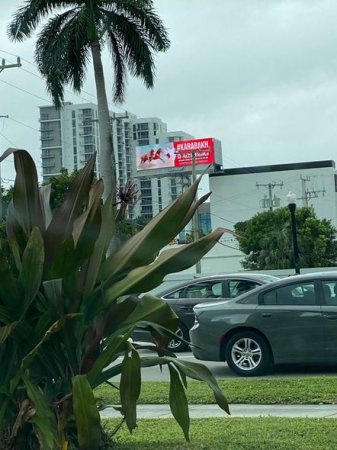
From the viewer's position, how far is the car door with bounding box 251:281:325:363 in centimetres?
1195

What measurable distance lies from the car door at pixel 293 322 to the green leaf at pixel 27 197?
24.2 ft

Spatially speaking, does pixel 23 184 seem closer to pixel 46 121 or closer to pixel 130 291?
pixel 130 291

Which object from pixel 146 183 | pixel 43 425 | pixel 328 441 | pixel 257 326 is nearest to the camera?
pixel 43 425

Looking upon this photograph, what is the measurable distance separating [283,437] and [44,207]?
280 centimetres

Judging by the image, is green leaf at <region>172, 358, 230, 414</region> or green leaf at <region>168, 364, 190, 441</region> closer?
green leaf at <region>172, 358, 230, 414</region>

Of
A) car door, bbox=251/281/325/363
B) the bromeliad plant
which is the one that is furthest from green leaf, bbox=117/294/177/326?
car door, bbox=251/281/325/363

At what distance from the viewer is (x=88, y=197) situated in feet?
18.4

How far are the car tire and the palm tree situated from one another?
1783 centimetres

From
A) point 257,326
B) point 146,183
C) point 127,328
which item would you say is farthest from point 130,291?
point 146,183

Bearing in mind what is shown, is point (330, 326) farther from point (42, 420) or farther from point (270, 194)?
point (270, 194)

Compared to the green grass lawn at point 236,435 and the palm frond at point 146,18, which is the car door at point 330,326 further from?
the palm frond at point 146,18

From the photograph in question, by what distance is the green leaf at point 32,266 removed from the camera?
4.87m

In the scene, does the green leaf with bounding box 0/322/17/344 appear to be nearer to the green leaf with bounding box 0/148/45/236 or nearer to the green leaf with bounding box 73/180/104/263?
the green leaf with bounding box 73/180/104/263

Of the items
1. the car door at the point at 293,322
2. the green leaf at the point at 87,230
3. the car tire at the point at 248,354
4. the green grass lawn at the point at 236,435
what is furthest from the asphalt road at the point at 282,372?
the green leaf at the point at 87,230
